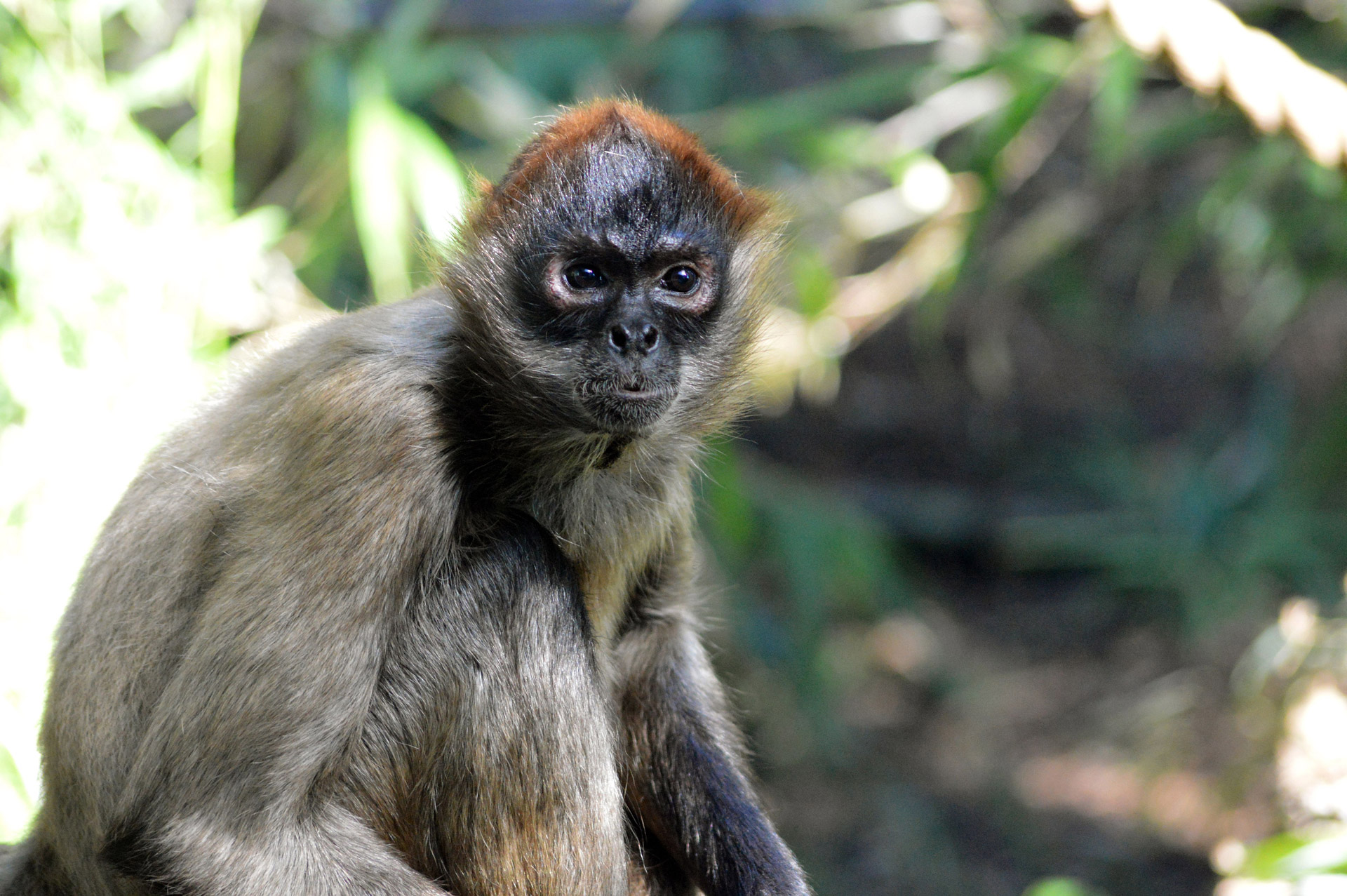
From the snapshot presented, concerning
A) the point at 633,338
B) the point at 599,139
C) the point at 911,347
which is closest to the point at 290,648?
the point at 633,338

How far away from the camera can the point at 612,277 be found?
3.66m

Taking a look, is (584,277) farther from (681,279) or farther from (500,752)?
(500,752)

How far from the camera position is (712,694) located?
428cm

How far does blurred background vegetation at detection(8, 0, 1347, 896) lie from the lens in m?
5.41

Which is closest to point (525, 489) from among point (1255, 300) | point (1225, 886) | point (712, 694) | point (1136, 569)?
point (712, 694)

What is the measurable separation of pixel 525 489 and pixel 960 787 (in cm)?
772

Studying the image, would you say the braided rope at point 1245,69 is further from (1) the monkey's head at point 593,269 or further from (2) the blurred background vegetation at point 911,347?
(1) the monkey's head at point 593,269

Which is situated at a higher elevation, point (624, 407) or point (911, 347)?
point (911, 347)

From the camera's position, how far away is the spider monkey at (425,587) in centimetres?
319

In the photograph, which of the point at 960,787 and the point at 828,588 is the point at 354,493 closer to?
the point at 828,588

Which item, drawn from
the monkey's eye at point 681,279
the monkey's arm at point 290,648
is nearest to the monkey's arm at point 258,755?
the monkey's arm at point 290,648

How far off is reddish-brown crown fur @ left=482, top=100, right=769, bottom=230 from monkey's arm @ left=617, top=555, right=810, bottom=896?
1.37 m

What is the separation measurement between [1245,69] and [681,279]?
1981 mm

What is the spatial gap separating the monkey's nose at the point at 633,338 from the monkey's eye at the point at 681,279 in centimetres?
18
